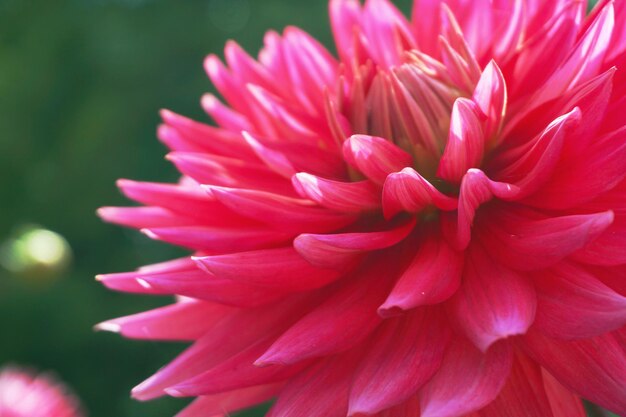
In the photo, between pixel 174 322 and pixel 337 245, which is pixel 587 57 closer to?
pixel 337 245

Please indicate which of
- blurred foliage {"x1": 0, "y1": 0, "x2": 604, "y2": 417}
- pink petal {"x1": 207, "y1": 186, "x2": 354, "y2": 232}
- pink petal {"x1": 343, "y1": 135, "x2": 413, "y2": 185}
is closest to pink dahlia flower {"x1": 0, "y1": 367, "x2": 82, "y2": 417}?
pink petal {"x1": 207, "y1": 186, "x2": 354, "y2": 232}

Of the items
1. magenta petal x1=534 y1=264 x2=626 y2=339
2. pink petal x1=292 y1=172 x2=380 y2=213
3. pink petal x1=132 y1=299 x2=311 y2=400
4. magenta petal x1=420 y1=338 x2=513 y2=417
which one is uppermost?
pink petal x1=292 y1=172 x2=380 y2=213

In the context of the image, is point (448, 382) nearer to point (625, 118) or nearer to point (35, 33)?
point (625, 118)

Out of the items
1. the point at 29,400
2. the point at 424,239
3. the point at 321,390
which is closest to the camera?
the point at 321,390

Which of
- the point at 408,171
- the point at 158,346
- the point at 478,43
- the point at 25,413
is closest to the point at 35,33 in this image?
the point at 158,346

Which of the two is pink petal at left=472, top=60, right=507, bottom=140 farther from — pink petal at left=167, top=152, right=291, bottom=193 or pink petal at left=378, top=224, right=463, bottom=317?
pink petal at left=167, top=152, right=291, bottom=193

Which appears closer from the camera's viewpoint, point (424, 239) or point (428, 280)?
point (428, 280)

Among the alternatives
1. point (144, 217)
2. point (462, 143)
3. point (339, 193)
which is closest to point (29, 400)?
point (144, 217)
